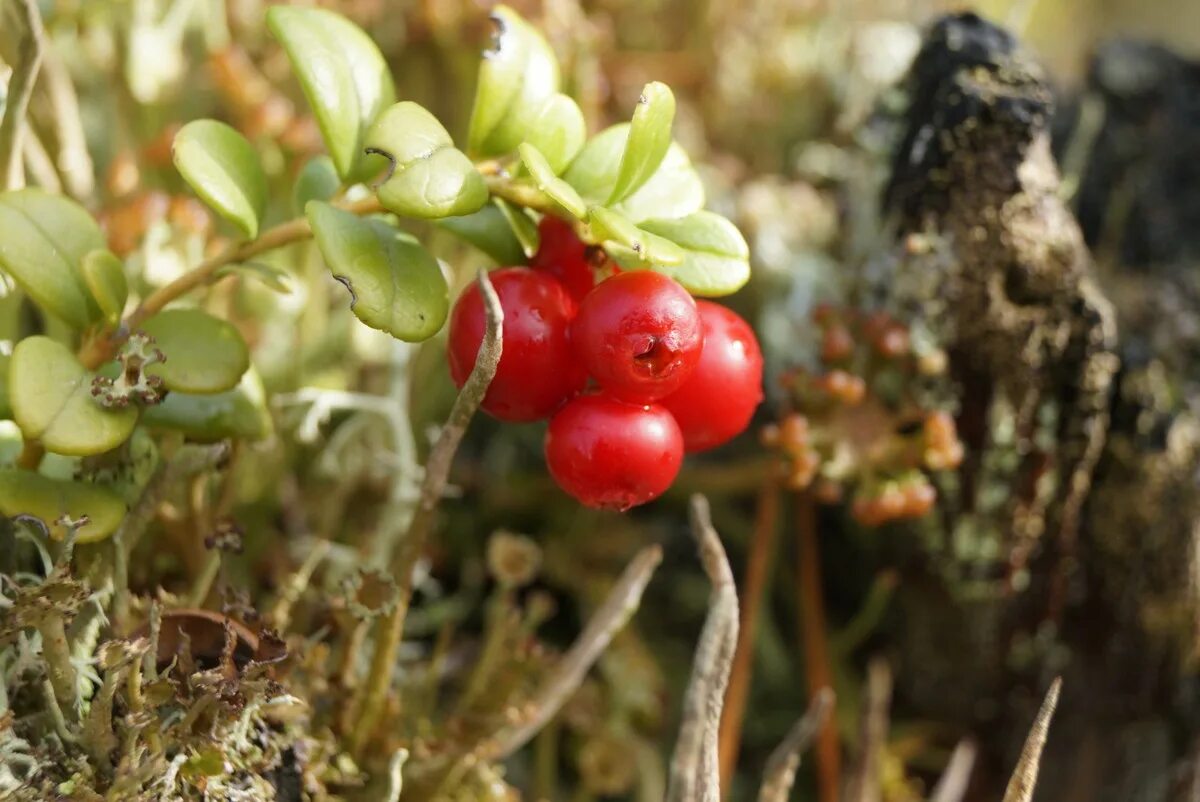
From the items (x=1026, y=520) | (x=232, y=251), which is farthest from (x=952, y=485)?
(x=232, y=251)

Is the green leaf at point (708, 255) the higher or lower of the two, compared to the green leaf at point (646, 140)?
lower

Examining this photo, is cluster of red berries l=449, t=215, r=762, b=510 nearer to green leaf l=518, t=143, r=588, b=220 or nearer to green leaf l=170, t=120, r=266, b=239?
green leaf l=518, t=143, r=588, b=220

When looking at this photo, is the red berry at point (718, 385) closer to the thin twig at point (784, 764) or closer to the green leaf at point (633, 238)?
the green leaf at point (633, 238)

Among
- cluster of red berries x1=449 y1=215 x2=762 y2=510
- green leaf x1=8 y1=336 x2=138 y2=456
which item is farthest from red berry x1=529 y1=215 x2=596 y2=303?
green leaf x1=8 y1=336 x2=138 y2=456

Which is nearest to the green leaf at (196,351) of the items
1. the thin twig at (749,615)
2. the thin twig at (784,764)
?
the thin twig at (784,764)

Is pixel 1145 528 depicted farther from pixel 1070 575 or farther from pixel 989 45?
pixel 989 45

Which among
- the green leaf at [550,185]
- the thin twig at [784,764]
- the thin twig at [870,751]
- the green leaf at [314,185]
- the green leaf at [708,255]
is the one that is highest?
the green leaf at [550,185]

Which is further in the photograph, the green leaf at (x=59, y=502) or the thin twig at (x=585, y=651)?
the thin twig at (x=585, y=651)
